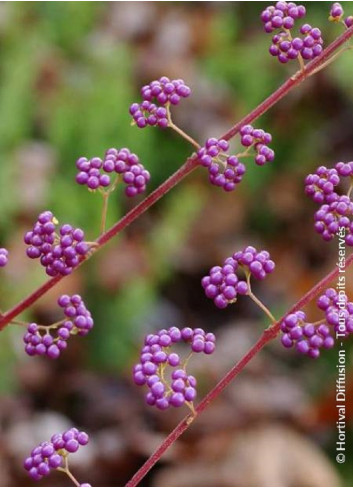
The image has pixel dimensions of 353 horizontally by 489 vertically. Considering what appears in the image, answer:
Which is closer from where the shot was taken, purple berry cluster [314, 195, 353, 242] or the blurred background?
purple berry cluster [314, 195, 353, 242]

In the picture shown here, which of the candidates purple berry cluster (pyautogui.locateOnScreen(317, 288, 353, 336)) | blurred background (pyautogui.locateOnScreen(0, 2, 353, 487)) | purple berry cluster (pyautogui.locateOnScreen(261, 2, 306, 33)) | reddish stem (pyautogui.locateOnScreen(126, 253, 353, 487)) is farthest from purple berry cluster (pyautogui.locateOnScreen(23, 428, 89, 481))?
blurred background (pyautogui.locateOnScreen(0, 2, 353, 487))

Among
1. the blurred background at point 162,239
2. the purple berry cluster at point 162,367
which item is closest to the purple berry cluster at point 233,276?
the purple berry cluster at point 162,367

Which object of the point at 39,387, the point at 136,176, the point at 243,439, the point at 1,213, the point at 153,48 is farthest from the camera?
the point at 153,48

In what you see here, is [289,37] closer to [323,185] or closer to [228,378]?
[323,185]

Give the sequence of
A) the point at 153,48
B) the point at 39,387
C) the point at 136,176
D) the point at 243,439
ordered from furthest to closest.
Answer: the point at 153,48 → the point at 39,387 → the point at 243,439 → the point at 136,176

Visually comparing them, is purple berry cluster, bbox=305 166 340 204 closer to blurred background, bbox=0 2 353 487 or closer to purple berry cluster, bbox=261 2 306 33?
purple berry cluster, bbox=261 2 306 33

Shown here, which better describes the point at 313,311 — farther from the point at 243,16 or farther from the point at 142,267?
the point at 243,16

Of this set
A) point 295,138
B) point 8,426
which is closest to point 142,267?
point 8,426
